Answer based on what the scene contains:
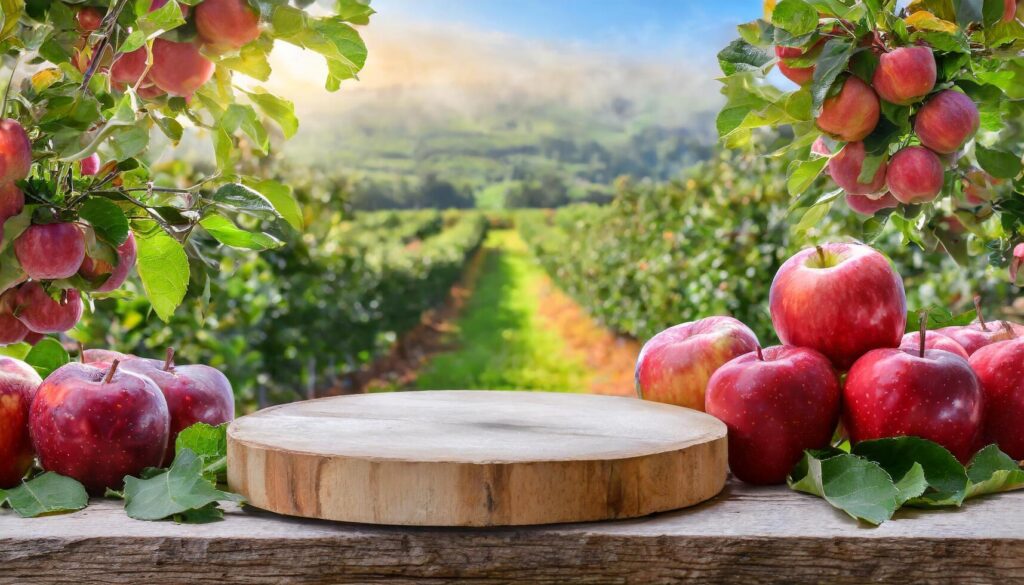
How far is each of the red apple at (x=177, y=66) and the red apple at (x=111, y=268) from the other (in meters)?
0.19

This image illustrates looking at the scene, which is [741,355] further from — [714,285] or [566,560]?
[714,285]

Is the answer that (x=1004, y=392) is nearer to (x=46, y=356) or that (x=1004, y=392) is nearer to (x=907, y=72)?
(x=907, y=72)

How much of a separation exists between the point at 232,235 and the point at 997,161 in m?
1.03

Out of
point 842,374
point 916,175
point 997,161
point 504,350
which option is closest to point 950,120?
point 916,175

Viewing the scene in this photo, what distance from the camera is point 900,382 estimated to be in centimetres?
121

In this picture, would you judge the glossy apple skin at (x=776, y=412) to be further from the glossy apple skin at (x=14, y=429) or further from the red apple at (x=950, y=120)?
the glossy apple skin at (x=14, y=429)

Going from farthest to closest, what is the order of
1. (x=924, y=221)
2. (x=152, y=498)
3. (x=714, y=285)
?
(x=714, y=285) → (x=924, y=221) → (x=152, y=498)

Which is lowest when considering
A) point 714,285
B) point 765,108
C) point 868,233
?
point 714,285

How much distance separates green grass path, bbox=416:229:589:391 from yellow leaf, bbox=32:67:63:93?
12.5 m

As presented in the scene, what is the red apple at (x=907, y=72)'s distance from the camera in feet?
3.73

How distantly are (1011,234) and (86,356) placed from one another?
4.51 feet

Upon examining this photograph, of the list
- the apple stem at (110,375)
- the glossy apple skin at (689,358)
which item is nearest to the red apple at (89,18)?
the apple stem at (110,375)

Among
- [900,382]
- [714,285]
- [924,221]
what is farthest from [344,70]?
[714,285]

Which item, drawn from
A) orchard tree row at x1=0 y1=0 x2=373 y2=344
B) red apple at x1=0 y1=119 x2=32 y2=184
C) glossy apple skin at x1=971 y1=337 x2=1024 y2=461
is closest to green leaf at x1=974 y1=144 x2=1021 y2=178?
glossy apple skin at x1=971 y1=337 x2=1024 y2=461
